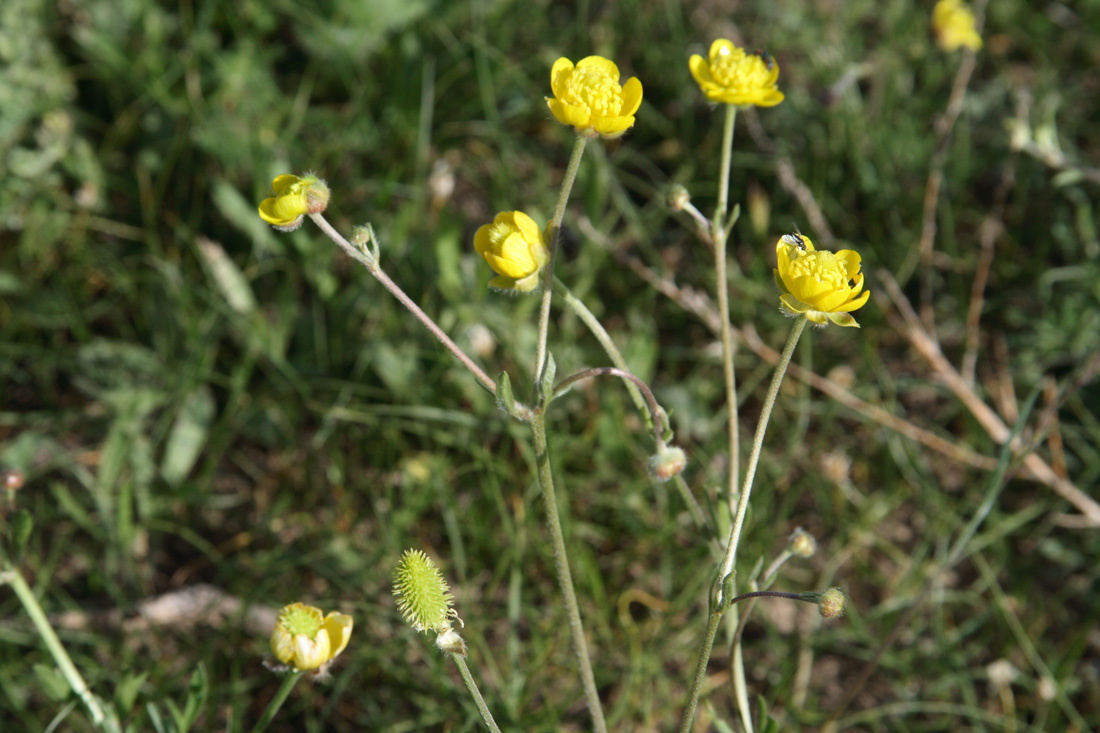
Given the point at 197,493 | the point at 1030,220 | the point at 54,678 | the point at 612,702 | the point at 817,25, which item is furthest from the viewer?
the point at 817,25

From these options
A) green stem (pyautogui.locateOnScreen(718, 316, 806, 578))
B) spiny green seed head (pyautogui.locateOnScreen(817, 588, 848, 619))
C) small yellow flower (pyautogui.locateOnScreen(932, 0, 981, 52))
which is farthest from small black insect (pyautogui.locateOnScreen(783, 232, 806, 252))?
small yellow flower (pyautogui.locateOnScreen(932, 0, 981, 52))

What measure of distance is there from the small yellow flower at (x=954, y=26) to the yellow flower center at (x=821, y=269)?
1.91m

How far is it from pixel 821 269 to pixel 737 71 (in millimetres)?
512

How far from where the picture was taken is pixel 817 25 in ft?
10.8

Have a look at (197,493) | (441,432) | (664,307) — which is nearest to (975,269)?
(664,307)

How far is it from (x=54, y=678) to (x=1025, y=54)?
12.0 feet

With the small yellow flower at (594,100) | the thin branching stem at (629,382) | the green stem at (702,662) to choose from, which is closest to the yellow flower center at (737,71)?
the small yellow flower at (594,100)

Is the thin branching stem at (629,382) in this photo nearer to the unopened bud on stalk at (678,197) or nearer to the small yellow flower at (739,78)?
the unopened bud on stalk at (678,197)

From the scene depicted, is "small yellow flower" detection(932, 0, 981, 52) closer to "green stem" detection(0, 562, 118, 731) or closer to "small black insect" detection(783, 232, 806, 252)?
"small black insect" detection(783, 232, 806, 252)

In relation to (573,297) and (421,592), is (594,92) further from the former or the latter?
(421,592)

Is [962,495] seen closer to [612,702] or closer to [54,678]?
[612,702]

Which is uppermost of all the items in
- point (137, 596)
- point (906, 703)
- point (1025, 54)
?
point (1025, 54)

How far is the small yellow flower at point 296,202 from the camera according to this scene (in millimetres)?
1469

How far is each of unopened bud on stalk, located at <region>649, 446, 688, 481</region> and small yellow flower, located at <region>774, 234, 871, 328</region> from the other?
289 millimetres
